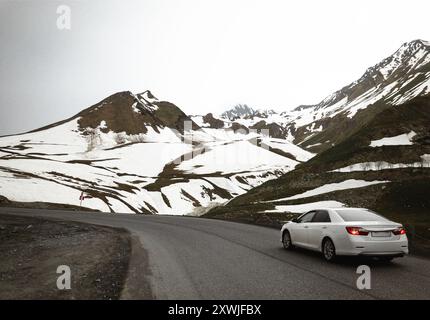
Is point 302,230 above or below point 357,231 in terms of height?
below

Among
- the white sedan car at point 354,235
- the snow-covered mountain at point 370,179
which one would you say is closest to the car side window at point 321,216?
the white sedan car at point 354,235

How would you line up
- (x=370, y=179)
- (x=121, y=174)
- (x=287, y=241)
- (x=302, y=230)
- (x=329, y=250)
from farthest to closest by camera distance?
(x=121, y=174) → (x=370, y=179) → (x=287, y=241) → (x=302, y=230) → (x=329, y=250)

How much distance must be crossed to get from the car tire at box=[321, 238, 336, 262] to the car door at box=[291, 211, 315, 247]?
123 centimetres

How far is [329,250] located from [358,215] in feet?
4.96

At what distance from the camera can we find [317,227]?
12891 mm

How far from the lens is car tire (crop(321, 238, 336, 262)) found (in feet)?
38.8

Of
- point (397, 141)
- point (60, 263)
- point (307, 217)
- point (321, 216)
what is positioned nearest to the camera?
point (60, 263)

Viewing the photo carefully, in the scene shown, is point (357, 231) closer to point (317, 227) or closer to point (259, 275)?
point (317, 227)

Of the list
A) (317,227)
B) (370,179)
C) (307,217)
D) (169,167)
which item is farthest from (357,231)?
(169,167)

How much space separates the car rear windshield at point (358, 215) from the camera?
11.9 m

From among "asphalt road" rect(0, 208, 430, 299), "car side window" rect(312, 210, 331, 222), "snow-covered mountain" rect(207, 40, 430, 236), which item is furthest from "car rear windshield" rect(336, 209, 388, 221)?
"snow-covered mountain" rect(207, 40, 430, 236)

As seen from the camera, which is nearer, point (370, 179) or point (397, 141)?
point (370, 179)

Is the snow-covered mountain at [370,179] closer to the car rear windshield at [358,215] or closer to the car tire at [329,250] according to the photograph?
the car rear windshield at [358,215]

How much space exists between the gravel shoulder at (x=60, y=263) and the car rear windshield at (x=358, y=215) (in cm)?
708
